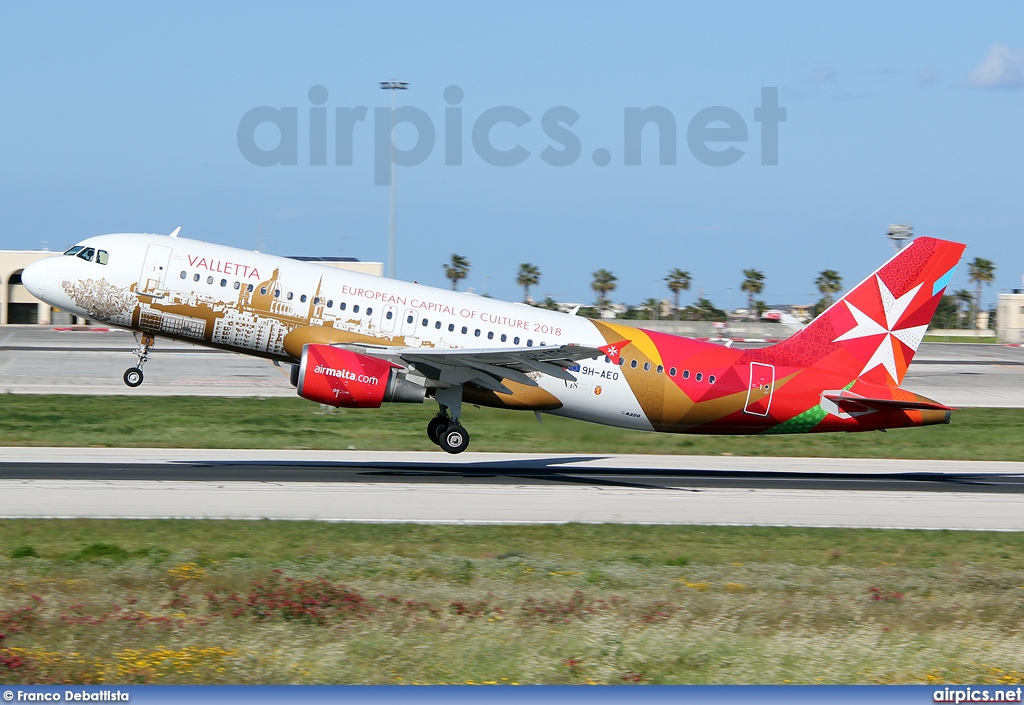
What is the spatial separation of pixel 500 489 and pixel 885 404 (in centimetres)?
1062

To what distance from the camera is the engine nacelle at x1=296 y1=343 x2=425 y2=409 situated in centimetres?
2514

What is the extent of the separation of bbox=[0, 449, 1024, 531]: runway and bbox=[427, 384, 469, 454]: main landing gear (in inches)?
31.5

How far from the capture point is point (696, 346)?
28.9 m

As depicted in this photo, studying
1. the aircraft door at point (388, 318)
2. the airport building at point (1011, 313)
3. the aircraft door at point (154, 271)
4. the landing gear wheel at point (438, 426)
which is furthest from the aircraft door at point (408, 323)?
the airport building at point (1011, 313)

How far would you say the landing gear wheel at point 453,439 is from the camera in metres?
28.0

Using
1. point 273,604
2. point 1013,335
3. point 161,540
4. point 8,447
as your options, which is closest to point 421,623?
point 273,604

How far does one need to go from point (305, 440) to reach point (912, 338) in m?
18.9

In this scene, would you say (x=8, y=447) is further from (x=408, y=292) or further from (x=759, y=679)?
(x=759, y=679)

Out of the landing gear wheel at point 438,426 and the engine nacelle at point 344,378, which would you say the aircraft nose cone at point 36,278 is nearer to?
the engine nacelle at point 344,378

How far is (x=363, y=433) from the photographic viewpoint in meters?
37.2

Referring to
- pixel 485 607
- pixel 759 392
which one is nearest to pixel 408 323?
pixel 759 392

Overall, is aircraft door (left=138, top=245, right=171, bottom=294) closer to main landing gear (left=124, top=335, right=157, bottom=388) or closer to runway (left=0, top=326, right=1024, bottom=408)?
main landing gear (left=124, top=335, right=157, bottom=388)

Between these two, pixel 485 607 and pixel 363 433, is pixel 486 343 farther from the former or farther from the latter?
pixel 485 607

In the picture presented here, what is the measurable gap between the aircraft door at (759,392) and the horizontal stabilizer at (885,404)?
155cm
